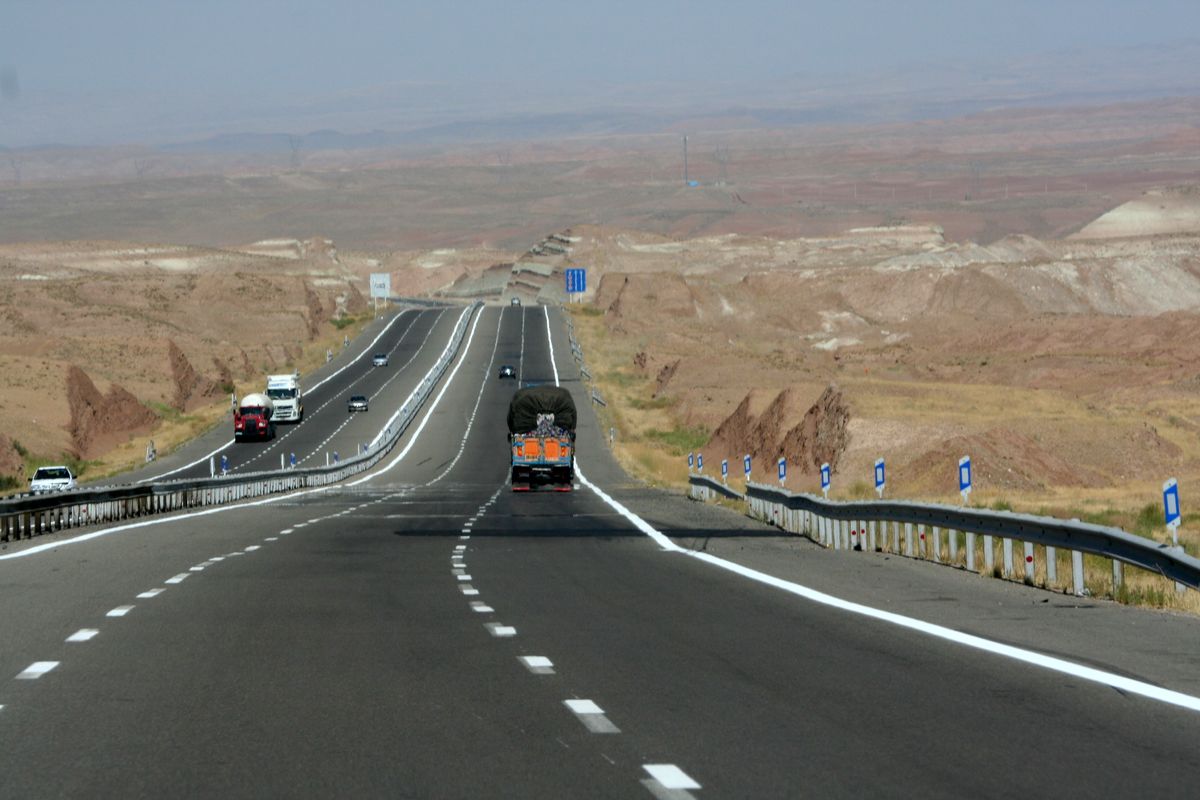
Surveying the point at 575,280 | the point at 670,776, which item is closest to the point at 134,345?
the point at 575,280

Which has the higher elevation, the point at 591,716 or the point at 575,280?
the point at 575,280

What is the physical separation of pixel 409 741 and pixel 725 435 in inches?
2646

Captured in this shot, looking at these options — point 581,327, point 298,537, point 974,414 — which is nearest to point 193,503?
point 298,537

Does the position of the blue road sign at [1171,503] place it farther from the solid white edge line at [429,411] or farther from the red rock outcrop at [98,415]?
the red rock outcrop at [98,415]

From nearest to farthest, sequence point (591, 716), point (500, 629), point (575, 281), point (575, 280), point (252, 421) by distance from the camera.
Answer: point (591, 716) → point (500, 629) → point (252, 421) → point (575, 280) → point (575, 281)

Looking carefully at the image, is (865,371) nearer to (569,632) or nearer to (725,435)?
(725,435)

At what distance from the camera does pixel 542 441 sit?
178 feet

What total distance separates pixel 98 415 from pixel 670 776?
3432 inches

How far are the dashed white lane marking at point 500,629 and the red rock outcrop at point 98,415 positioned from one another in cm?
7037

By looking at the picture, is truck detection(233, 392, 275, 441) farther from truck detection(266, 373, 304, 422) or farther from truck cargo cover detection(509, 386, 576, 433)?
truck cargo cover detection(509, 386, 576, 433)

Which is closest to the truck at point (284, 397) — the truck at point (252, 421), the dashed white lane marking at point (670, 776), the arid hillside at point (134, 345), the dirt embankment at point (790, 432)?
the truck at point (252, 421)

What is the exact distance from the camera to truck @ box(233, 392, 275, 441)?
82938mm

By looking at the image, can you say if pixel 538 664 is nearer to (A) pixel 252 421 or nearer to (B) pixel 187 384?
(A) pixel 252 421

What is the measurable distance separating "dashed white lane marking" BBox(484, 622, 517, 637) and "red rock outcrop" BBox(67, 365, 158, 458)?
7037cm
